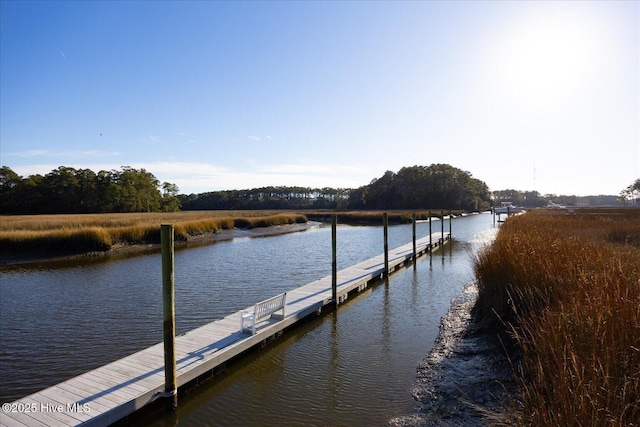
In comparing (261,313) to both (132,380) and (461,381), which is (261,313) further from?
(461,381)

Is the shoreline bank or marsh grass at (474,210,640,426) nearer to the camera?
marsh grass at (474,210,640,426)

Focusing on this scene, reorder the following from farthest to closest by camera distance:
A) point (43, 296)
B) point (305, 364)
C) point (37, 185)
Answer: point (37, 185), point (43, 296), point (305, 364)

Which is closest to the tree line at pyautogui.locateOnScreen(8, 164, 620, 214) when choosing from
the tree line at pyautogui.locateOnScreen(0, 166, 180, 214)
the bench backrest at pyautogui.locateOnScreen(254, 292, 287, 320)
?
the tree line at pyautogui.locateOnScreen(0, 166, 180, 214)

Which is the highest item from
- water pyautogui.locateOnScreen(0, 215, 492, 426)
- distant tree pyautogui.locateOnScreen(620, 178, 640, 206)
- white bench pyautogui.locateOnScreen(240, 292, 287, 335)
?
distant tree pyautogui.locateOnScreen(620, 178, 640, 206)

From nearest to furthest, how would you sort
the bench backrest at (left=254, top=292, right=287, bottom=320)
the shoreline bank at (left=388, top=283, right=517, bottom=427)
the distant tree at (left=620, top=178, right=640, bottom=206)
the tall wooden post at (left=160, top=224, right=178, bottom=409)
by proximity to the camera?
1. the shoreline bank at (left=388, top=283, right=517, bottom=427)
2. the tall wooden post at (left=160, top=224, right=178, bottom=409)
3. the bench backrest at (left=254, top=292, right=287, bottom=320)
4. the distant tree at (left=620, top=178, right=640, bottom=206)

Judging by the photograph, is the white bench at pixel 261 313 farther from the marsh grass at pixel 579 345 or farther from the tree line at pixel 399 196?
the tree line at pixel 399 196

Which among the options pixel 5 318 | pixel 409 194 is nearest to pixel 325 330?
pixel 5 318

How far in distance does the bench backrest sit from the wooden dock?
0.30 m

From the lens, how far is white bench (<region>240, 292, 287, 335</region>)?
28.0 feet

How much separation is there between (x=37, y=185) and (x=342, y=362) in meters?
75.6

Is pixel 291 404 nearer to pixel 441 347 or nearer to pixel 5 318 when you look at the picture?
pixel 441 347

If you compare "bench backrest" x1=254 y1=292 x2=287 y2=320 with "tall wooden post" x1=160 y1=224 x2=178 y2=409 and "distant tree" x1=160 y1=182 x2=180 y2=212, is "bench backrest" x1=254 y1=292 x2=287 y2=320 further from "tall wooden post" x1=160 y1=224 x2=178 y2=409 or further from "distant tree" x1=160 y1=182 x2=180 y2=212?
"distant tree" x1=160 y1=182 x2=180 y2=212

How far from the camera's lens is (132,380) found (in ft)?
20.7

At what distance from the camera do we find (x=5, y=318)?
36.9 feet
